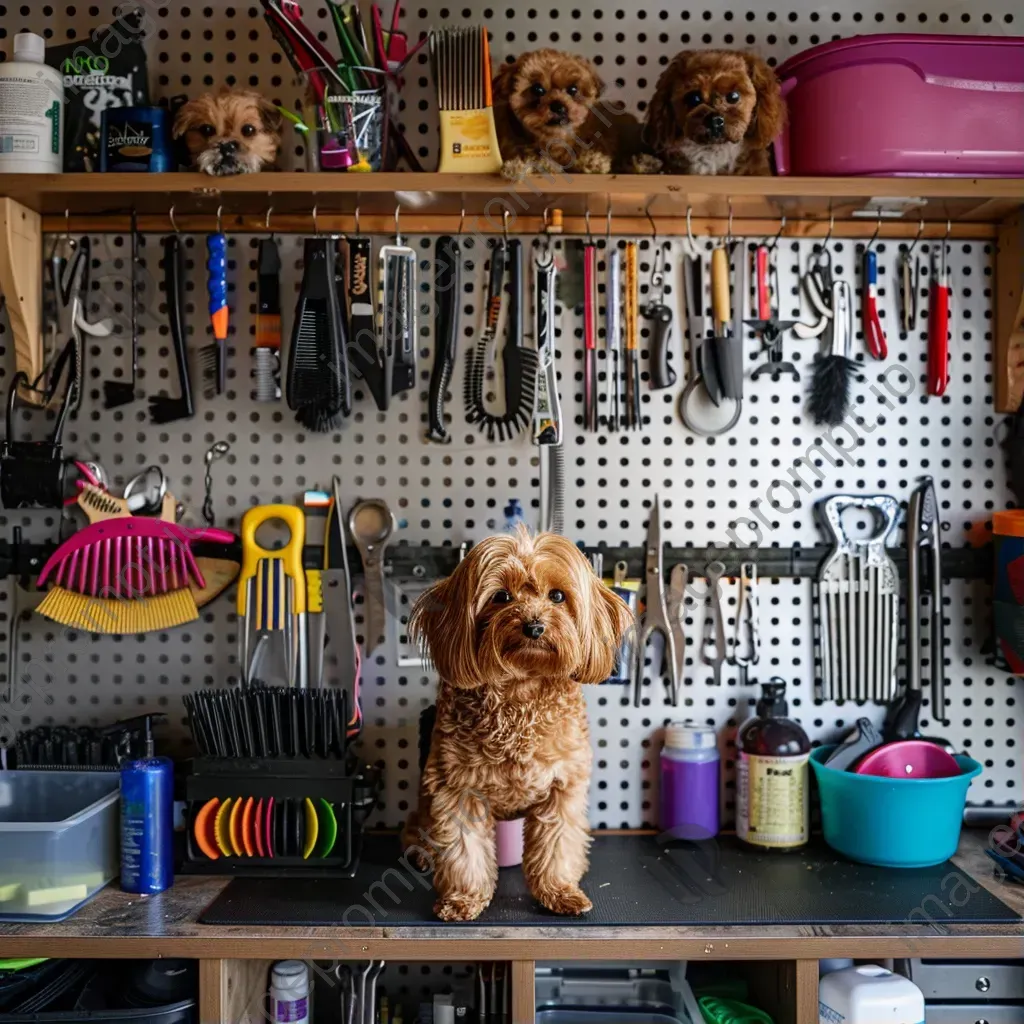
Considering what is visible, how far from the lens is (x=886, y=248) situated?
186 centimetres

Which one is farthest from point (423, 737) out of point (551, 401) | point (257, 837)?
point (551, 401)

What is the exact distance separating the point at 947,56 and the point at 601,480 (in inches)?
36.3

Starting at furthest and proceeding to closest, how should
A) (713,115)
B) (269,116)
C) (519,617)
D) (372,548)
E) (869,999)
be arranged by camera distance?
(372,548)
(269,116)
(713,115)
(869,999)
(519,617)

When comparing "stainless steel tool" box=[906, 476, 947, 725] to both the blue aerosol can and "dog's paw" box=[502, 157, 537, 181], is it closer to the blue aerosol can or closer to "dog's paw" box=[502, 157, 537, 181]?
"dog's paw" box=[502, 157, 537, 181]

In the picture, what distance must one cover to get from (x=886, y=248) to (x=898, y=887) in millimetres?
1159

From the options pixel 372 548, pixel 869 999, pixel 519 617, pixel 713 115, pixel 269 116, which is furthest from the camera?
pixel 372 548

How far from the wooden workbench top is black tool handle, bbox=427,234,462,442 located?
88 cm

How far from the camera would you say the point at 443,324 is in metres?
1.79

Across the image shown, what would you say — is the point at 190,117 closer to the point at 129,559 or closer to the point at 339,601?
the point at 129,559

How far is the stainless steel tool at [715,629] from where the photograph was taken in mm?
1813

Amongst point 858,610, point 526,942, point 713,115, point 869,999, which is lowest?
point 869,999

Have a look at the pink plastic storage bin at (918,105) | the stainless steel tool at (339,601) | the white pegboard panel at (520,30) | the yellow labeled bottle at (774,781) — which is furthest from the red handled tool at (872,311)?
the stainless steel tool at (339,601)

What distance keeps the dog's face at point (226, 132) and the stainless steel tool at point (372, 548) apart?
630 mm

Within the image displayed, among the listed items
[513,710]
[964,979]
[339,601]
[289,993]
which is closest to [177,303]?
[339,601]
